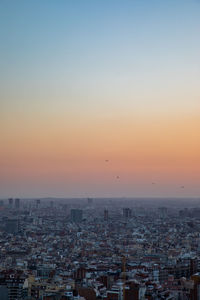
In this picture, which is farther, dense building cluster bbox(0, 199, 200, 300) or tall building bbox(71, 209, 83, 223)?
tall building bbox(71, 209, 83, 223)

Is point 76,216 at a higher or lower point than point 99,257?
higher

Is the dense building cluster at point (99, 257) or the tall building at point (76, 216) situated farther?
the tall building at point (76, 216)

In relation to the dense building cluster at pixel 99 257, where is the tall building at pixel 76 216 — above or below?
above

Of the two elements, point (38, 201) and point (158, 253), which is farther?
point (38, 201)

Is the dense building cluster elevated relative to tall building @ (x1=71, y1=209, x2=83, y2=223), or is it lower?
lower

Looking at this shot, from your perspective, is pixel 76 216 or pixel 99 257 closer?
pixel 99 257

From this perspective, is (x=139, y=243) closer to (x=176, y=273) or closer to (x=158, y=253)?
(x=158, y=253)

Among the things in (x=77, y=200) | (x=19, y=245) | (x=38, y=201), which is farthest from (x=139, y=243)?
(x=77, y=200)

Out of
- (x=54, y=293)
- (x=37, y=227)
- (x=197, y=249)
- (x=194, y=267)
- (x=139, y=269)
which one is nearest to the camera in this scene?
(x=54, y=293)
